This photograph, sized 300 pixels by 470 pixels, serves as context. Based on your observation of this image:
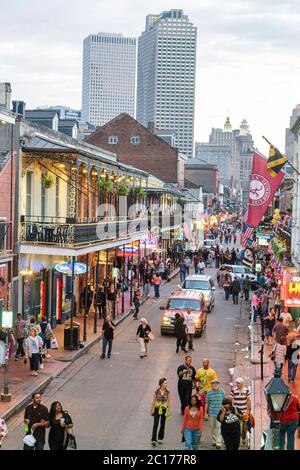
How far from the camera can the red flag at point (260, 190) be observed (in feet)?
95.9

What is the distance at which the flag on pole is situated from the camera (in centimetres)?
2575

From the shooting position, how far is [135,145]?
80.1 meters

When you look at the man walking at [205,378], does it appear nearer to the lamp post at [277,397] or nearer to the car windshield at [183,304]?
the lamp post at [277,397]

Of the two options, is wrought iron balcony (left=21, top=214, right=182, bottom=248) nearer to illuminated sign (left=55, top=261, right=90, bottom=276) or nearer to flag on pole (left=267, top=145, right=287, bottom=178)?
illuminated sign (left=55, top=261, right=90, bottom=276)

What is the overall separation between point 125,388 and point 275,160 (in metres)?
9.96

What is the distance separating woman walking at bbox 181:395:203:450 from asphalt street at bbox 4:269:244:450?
114 cm

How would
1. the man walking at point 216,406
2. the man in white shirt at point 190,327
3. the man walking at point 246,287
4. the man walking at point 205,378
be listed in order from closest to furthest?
the man walking at point 216,406, the man walking at point 205,378, the man in white shirt at point 190,327, the man walking at point 246,287

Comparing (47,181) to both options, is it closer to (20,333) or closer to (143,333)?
(20,333)

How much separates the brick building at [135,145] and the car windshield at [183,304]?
1988 inches

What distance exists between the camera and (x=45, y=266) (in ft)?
94.3

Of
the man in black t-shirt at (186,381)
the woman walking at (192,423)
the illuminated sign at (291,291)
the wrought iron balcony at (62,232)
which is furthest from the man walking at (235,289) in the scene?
the woman walking at (192,423)

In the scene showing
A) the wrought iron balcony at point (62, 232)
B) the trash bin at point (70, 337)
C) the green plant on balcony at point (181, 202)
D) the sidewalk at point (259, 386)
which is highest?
the green plant on balcony at point (181, 202)

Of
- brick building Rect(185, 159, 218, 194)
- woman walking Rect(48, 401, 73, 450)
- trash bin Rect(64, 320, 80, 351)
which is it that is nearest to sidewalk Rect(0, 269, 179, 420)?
trash bin Rect(64, 320, 80, 351)

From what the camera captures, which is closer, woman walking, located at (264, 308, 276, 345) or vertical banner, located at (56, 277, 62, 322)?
woman walking, located at (264, 308, 276, 345)
